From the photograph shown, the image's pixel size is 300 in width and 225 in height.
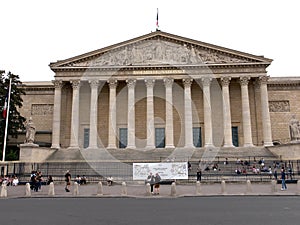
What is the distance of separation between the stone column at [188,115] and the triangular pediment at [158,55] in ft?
8.68

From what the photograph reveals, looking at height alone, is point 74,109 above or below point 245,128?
above

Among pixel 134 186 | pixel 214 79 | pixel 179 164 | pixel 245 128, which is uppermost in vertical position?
pixel 214 79

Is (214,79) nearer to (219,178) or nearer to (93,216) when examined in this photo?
(219,178)

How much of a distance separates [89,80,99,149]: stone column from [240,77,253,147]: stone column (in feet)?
59.9

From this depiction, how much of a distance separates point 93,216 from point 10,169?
20338 mm

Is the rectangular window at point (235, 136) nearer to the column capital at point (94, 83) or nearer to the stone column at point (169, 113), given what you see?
the stone column at point (169, 113)

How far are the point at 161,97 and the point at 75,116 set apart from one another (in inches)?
459

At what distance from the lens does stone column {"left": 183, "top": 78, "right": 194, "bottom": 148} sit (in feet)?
117

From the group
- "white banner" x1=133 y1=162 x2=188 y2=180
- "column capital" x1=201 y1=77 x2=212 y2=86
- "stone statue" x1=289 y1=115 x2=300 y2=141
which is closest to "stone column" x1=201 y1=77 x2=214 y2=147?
"column capital" x1=201 y1=77 x2=212 y2=86

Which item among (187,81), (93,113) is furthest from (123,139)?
(187,81)

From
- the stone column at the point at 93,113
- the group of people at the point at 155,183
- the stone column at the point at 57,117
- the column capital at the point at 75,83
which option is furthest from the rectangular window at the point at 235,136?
the group of people at the point at 155,183

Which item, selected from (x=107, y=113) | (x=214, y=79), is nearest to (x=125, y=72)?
(x=107, y=113)

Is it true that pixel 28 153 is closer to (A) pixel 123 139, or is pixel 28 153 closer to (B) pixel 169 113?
(A) pixel 123 139

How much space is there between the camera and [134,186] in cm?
2192
